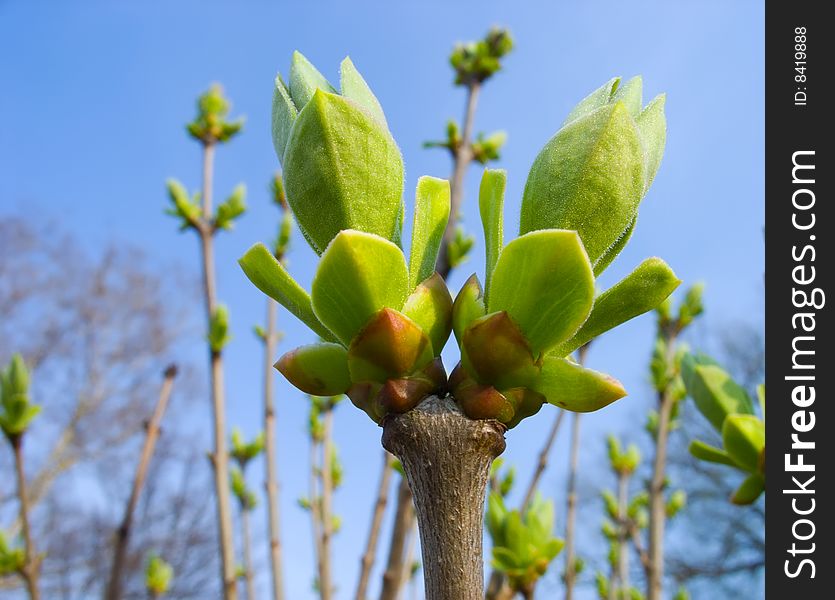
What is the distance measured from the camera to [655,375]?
189cm

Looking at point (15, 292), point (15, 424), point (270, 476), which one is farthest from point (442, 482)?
point (15, 292)

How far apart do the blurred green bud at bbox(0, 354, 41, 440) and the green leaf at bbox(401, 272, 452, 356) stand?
110cm

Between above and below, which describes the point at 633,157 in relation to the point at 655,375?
below

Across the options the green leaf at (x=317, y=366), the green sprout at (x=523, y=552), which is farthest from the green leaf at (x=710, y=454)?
the green leaf at (x=317, y=366)

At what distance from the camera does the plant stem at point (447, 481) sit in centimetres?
34

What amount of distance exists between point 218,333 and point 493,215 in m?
1.16

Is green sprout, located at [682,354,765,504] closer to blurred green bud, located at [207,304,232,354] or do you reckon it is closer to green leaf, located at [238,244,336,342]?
green leaf, located at [238,244,336,342]

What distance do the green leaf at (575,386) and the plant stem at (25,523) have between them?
1195mm

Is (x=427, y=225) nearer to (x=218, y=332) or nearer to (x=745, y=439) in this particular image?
(x=745, y=439)

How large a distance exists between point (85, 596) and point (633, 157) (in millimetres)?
8686

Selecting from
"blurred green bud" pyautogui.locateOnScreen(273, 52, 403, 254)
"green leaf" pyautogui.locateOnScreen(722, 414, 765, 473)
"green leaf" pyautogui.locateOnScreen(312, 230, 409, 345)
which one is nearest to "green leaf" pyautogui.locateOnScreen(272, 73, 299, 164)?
"blurred green bud" pyautogui.locateOnScreen(273, 52, 403, 254)

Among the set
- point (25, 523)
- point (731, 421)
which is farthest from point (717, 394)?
point (25, 523)

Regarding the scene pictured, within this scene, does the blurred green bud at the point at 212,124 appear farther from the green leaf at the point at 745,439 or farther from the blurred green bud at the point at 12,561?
the green leaf at the point at 745,439

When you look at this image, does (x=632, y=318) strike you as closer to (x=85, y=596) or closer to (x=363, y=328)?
(x=363, y=328)
